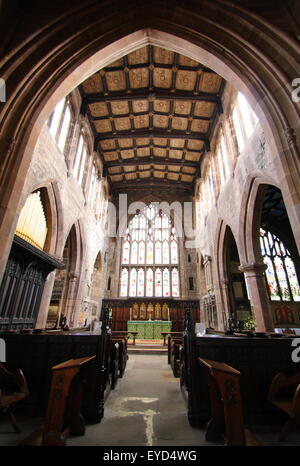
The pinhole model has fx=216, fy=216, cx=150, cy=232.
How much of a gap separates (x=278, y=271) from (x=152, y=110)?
11842mm

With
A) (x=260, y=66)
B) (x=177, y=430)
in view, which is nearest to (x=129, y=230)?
(x=260, y=66)

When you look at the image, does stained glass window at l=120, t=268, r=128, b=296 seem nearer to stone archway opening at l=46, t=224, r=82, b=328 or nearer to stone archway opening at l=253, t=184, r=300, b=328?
stone archway opening at l=46, t=224, r=82, b=328

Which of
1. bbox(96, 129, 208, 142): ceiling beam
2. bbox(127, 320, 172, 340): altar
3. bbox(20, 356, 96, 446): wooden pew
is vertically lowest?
bbox(20, 356, 96, 446): wooden pew

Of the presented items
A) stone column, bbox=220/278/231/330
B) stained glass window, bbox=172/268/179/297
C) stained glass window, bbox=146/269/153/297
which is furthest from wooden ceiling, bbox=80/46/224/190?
stained glass window, bbox=146/269/153/297

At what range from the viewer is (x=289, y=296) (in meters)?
12.6

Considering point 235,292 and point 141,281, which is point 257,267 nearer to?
point 235,292

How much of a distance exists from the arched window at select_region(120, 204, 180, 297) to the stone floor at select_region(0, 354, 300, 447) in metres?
11.3

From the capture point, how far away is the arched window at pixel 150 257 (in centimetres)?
1555

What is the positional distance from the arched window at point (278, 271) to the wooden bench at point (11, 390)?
12996 millimetres

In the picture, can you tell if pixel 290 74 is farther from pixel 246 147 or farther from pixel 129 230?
pixel 129 230

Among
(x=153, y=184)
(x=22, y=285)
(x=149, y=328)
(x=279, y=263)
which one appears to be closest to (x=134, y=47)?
(x=22, y=285)

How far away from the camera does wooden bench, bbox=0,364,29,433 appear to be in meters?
2.43

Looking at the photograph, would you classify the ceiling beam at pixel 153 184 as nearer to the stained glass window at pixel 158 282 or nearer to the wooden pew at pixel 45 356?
the stained glass window at pixel 158 282
